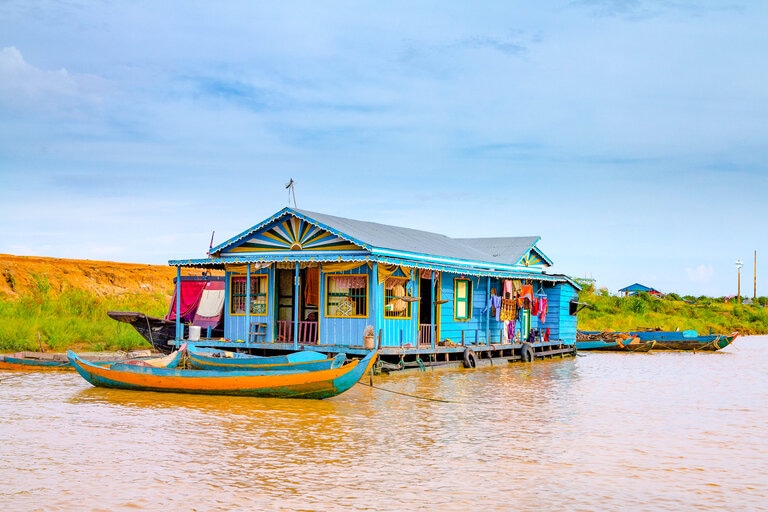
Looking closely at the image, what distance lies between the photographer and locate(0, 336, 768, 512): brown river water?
30.0 feet

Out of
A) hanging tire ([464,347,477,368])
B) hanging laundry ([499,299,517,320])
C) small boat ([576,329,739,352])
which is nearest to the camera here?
hanging tire ([464,347,477,368])

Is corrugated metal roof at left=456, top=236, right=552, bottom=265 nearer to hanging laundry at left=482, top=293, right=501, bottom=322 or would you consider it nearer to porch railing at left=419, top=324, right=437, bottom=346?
hanging laundry at left=482, top=293, right=501, bottom=322

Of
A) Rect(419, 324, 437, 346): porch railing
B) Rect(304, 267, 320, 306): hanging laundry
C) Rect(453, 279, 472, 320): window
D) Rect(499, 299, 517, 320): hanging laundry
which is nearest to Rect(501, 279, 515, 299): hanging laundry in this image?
Rect(499, 299, 517, 320): hanging laundry

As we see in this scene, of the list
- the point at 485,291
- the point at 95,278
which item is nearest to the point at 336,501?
the point at 485,291

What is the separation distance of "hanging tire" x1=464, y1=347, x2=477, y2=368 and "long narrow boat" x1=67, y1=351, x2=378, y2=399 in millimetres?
7887

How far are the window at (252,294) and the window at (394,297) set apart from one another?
341cm

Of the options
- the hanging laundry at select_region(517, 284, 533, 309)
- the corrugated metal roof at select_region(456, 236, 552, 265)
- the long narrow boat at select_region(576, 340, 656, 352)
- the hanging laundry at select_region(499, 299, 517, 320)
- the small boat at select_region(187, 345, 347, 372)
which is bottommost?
the long narrow boat at select_region(576, 340, 656, 352)

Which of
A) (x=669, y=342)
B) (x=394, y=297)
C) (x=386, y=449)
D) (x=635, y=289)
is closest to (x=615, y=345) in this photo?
(x=669, y=342)

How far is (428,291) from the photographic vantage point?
987 inches

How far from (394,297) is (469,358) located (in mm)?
3762

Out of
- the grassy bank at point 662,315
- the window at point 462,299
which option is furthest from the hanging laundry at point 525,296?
the grassy bank at point 662,315

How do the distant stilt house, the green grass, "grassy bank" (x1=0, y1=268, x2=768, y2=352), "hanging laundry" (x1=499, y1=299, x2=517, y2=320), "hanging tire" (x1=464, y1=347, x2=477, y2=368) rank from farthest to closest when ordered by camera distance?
the distant stilt house, "hanging laundry" (x1=499, y1=299, x2=517, y2=320), "grassy bank" (x1=0, y1=268, x2=768, y2=352), the green grass, "hanging tire" (x1=464, y1=347, x2=477, y2=368)

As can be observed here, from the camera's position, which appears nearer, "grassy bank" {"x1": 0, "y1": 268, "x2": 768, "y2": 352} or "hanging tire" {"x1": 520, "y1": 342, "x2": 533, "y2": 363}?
"grassy bank" {"x1": 0, "y1": 268, "x2": 768, "y2": 352}

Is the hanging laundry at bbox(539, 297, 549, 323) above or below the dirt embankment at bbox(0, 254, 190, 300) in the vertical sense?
below
